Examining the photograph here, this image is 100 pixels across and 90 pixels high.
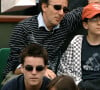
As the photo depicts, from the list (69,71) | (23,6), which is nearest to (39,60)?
(69,71)

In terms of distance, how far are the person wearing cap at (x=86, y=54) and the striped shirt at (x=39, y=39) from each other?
121 mm

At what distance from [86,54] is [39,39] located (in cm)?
49

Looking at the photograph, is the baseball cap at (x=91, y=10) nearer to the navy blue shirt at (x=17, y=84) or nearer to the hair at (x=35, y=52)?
the hair at (x=35, y=52)

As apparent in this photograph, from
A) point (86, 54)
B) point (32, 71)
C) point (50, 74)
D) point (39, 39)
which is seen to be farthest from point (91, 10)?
point (32, 71)

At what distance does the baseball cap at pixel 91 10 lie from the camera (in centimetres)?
440

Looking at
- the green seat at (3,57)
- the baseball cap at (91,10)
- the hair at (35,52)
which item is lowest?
the green seat at (3,57)

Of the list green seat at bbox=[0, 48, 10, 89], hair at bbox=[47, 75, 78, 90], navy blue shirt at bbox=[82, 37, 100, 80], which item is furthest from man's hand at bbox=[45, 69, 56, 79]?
green seat at bbox=[0, 48, 10, 89]

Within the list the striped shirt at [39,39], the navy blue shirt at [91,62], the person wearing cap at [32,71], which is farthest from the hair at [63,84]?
the striped shirt at [39,39]

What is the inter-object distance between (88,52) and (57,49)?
33cm

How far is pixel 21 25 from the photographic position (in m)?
4.55

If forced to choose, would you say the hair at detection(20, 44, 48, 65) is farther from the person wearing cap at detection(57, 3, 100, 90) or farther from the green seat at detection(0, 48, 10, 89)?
the green seat at detection(0, 48, 10, 89)

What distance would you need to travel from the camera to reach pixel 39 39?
14.9ft

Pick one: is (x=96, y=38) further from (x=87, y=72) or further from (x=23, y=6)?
(x=23, y=6)

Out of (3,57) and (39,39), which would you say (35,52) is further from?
(3,57)
